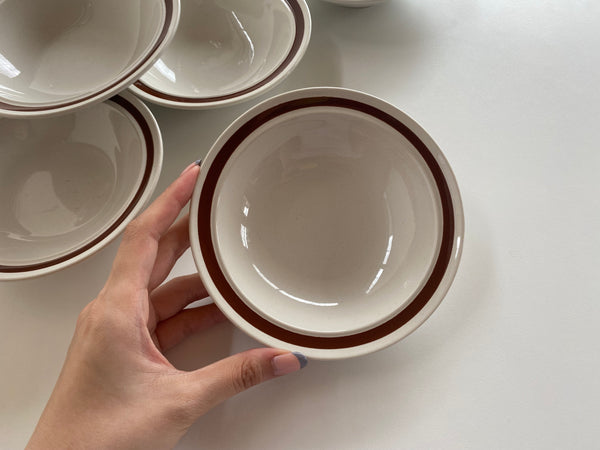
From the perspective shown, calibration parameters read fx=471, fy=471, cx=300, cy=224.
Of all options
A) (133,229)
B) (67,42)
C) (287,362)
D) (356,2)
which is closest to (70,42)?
(67,42)

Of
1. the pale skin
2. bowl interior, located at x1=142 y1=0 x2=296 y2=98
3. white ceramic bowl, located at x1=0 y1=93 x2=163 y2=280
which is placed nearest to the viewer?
the pale skin

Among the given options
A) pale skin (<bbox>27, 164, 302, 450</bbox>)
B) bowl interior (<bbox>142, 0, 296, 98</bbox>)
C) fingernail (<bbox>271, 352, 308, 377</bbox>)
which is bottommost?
pale skin (<bbox>27, 164, 302, 450</bbox>)

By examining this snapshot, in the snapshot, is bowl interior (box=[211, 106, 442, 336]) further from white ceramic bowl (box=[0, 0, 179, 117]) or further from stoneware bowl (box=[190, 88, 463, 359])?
white ceramic bowl (box=[0, 0, 179, 117])

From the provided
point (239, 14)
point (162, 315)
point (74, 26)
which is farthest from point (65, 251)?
point (239, 14)

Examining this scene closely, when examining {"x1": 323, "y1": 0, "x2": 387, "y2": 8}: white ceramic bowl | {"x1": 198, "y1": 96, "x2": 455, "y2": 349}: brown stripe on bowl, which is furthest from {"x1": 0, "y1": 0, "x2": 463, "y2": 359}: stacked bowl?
{"x1": 323, "y1": 0, "x2": 387, "y2": 8}: white ceramic bowl

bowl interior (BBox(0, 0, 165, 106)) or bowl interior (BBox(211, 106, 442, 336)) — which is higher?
bowl interior (BBox(0, 0, 165, 106))

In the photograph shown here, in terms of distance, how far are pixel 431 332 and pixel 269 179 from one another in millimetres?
288

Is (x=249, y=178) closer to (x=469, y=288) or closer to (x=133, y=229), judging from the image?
(x=133, y=229)

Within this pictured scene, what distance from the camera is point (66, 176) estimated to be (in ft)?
2.26

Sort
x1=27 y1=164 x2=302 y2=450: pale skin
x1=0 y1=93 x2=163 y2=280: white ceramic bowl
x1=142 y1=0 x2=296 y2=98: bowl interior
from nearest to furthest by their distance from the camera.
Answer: x1=27 y1=164 x2=302 y2=450: pale skin
x1=0 y1=93 x2=163 y2=280: white ceramic bowl
x1=142 y1=0 x2=296 y2=98: bowl interior

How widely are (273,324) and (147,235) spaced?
0.17 m

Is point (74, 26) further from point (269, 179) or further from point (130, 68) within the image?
point (269, 179)

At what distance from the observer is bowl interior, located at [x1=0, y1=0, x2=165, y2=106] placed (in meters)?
0.63

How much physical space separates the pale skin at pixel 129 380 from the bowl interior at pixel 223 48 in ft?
1.01
